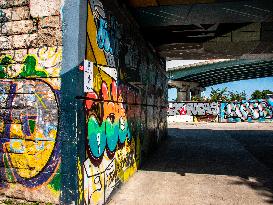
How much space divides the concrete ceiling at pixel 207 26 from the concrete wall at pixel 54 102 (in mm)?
2260

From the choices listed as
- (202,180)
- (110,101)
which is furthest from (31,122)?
(202,180)

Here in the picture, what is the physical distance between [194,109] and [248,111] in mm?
6020

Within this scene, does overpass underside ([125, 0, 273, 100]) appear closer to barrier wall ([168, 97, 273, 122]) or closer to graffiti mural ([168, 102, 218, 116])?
barrier wall ([168, 97, 273, 122])

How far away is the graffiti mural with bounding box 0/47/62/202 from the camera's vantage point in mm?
3512

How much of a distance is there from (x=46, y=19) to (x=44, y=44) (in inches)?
13.5

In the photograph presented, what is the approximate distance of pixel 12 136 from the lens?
377 centimetres

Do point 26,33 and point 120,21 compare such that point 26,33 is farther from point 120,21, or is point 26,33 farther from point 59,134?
point 120,21

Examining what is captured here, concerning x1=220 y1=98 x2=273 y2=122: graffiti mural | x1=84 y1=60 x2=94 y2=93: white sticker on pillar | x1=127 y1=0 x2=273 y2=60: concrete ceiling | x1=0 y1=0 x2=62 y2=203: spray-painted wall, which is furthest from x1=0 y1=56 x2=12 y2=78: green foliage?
x1=220 y1=98 x2=273 y2=122: graffiti mural

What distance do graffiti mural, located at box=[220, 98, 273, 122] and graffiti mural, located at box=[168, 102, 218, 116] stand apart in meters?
1.11

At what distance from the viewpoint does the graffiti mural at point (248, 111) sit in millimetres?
29406

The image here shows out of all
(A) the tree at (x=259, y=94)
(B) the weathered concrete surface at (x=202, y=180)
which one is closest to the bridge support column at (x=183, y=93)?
(A) the tree at (x=259, y=94)

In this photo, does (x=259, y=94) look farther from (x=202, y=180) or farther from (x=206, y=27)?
(x=202, y=180)

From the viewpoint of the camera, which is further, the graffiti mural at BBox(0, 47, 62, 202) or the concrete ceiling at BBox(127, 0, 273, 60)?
the concrete ceiling at BBox(127, 0, 273, 60)

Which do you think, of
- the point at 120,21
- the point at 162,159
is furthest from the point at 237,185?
the point at 120,21
